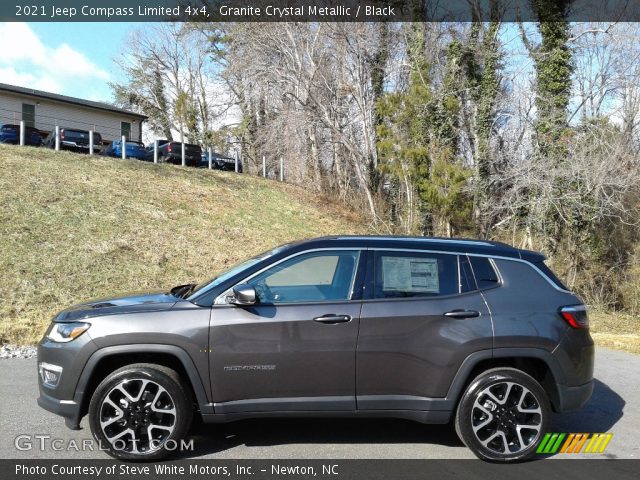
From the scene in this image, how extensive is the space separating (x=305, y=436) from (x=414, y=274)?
1.69 metres

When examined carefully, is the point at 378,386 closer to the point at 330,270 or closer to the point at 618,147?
the point at 330,270

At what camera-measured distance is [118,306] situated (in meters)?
4.56

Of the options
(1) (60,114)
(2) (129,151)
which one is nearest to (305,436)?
(2) (129,151)

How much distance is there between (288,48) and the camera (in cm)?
2516

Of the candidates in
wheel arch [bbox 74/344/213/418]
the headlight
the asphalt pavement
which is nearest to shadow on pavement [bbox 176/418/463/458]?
the asphalt pavement

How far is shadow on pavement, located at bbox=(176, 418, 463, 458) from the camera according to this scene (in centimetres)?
477

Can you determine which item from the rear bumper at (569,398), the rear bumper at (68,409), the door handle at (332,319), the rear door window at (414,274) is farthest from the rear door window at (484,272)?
the rear bumper at (68,409)

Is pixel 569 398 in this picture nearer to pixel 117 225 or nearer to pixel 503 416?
pixel 503 416

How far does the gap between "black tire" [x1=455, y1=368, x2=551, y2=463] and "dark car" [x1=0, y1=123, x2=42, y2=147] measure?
77.8 ft

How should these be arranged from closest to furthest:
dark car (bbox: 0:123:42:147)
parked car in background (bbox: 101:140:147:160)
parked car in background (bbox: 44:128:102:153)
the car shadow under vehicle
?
1. the car shadow under vehicle
2. dark car (bbox: 0:123:42:147)
3. parked car in background (bbox: 44:128:102:153)
4. parked car in background (bbox: 101:140:147:160)

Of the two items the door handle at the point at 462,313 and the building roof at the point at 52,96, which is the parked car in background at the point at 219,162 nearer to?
the building roof at the point at 52,96

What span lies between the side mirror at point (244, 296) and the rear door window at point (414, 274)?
0.98 meters

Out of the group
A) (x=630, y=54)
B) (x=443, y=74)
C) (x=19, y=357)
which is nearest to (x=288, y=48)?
(x=443, y=74)

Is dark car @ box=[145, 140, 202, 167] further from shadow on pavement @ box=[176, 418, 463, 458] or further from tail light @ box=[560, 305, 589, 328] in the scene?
tail light @ box=[560, 305, 589, 328]
